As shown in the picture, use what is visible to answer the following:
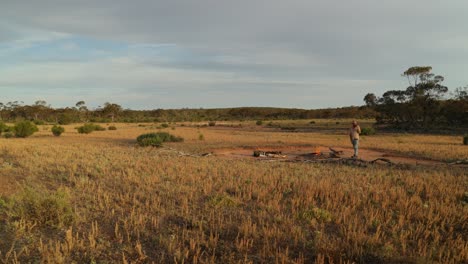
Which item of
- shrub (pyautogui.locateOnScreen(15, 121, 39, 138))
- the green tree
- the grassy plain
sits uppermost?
the green tree

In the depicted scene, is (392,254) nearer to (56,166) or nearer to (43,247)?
(43,247)

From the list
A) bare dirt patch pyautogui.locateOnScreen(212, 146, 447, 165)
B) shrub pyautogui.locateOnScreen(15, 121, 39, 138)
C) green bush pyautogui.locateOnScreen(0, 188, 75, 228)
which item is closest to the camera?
green bush pyautogui.locateOnScreen(0, 188, 75, 228)

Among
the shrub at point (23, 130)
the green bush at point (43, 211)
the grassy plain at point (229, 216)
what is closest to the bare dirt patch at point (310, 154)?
the grassy plain at point (229, 216)

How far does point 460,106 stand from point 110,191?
133 feet

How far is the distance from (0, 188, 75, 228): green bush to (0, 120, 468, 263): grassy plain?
19 mm

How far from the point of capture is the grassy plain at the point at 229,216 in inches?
204

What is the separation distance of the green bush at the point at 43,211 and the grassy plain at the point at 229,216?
19 millimetres

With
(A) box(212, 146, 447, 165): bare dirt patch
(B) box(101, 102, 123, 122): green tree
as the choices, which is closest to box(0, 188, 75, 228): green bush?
(A) box(212, 146, 447, 165): bare dirt patch

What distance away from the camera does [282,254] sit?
4.97 meters

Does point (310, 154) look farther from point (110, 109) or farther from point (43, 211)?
point (110, 109)

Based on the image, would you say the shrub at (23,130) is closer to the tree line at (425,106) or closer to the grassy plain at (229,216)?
the grassy plain at (229,216)

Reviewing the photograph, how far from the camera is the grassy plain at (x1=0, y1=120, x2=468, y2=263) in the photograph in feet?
17.0

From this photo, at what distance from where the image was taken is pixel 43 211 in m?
6.43

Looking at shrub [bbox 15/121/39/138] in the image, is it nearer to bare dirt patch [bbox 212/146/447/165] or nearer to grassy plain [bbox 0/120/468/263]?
bare dirt patch [bbox 212/146/447/165]
